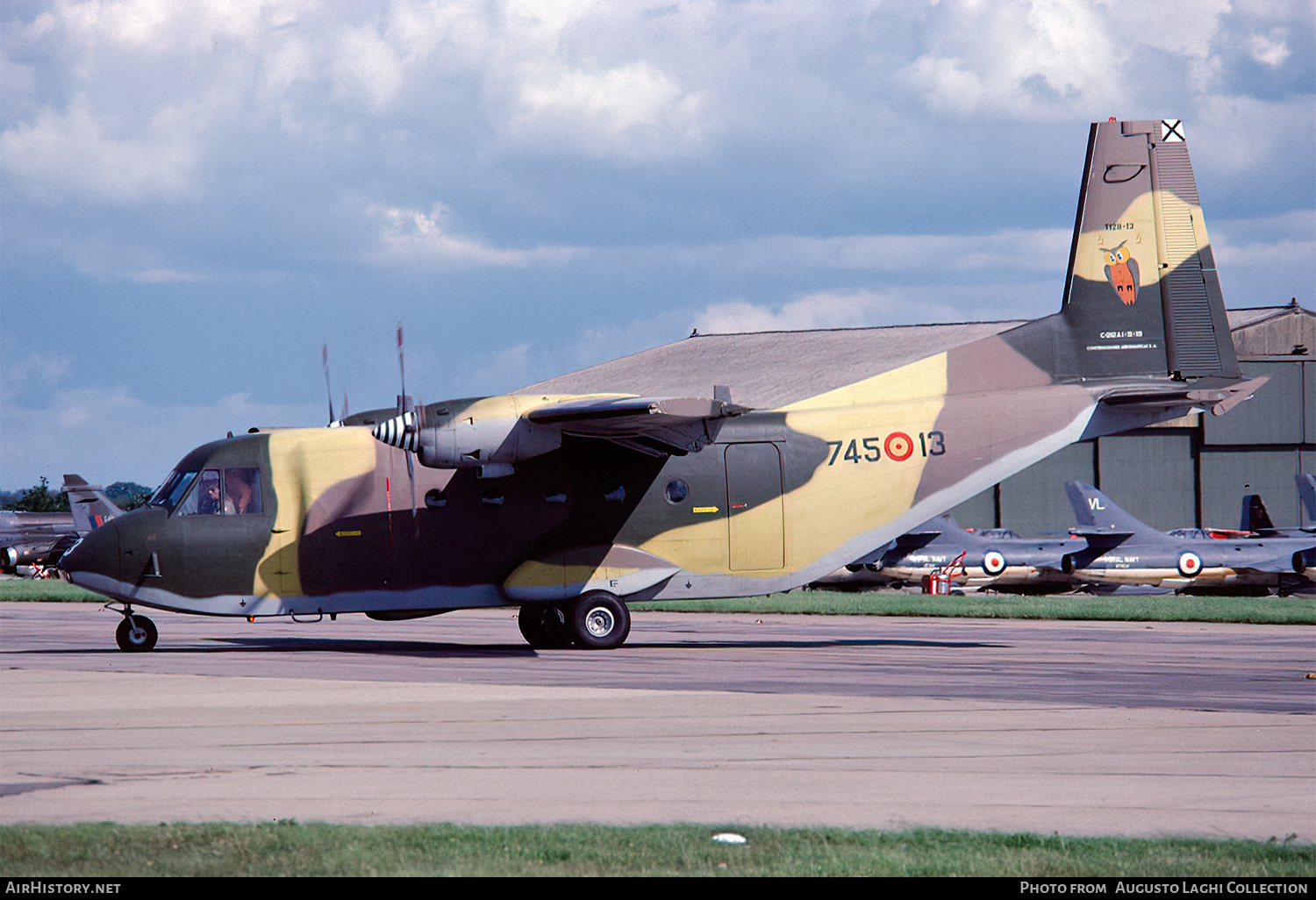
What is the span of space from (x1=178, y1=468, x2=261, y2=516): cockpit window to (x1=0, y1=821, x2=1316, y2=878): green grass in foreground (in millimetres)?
14678

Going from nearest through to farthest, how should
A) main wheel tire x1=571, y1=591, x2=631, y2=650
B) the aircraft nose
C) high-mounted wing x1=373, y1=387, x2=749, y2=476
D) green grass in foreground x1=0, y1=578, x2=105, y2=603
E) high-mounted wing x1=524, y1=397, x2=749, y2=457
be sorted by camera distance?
1. high-mounted wing x1=524, y1=397, x2=749, y2=457
2. high-mounted wing x1=373, y1=387, x2=749, y2=476
3. the aircraft nose
4. main wheel tire x1=571, y1=591, x2=631, y2=650
5. green grass in foreground x1=0, y1=578, x2=105, y2=603

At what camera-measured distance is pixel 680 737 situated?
1189 centimetres

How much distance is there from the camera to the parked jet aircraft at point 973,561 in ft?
139

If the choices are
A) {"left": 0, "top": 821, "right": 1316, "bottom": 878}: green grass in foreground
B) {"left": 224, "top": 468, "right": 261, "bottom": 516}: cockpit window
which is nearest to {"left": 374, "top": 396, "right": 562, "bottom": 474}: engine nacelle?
{"left": 224, "top": 468, "right": 261, "bottom": 516}: cockpit window

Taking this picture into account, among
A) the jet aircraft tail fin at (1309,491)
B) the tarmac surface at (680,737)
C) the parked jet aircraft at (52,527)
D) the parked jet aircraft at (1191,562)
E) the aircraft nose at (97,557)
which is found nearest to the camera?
the tarmac surface at (680,737)

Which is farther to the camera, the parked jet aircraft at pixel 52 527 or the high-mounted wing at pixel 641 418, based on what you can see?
the parked jet aircraft at pixel 52 527

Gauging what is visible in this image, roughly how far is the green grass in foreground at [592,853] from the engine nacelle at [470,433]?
12818 mm

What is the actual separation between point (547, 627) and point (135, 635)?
6.47 meters

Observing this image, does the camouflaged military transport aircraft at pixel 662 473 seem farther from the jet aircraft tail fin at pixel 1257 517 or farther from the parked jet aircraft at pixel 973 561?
the jet aircraft tail fin at pixel 1257 517

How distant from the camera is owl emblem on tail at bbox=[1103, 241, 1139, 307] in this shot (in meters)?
24.5

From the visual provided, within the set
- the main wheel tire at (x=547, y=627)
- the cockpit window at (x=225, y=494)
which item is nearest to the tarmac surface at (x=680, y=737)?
the main wheel tire at (x=547, y=627)

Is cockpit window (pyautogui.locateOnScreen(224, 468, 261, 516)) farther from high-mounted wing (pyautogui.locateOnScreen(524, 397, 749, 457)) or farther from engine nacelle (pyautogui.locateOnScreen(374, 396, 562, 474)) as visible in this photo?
high-mounted wing (pyautogui.locateOnScreen(524, 397, 749, 457))

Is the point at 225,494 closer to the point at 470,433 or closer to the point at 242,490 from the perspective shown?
the point at 242,490

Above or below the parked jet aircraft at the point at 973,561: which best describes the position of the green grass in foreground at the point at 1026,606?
below
